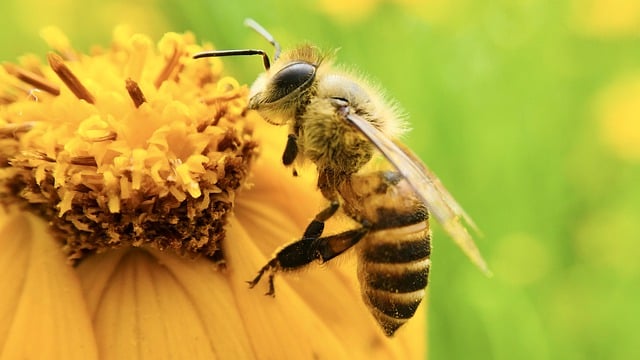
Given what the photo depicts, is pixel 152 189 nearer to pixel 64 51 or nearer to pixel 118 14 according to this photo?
pixel 64 51

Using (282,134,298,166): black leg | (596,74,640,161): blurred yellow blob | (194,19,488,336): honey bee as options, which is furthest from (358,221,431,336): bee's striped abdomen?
(596,74,640,161): blurred yellow blob

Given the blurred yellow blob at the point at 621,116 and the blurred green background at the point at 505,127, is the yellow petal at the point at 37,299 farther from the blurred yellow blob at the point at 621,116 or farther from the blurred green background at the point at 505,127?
the blurred yellow blob at the point at 621,116

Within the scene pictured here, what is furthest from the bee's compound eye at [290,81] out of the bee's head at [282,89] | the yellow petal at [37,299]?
the yellow petal at [37,299]

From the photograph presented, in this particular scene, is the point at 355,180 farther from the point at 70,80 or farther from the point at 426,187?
the point at 70,80

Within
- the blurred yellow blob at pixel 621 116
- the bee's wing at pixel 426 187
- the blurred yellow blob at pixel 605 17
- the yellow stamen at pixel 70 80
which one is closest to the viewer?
the bee's wing at pixel 426 187

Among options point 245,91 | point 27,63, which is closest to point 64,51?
point 27,63

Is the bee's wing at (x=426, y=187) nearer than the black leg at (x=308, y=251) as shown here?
Yes

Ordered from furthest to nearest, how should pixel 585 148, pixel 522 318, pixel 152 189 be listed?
pixel 585 148, pixel 522 318, pixel 152 189
